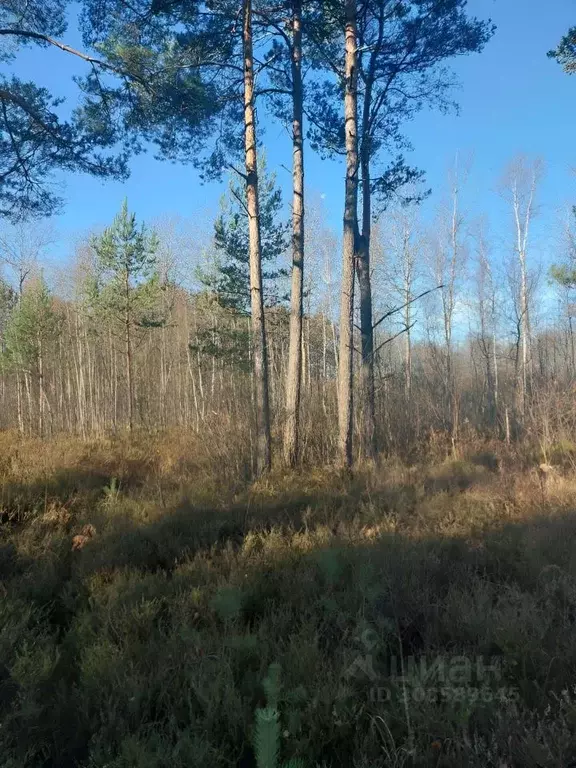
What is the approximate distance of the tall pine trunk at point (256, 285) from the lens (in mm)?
7520

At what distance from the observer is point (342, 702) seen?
2365 mm

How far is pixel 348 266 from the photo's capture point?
298 inches

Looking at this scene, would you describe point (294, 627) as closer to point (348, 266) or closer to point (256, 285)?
point (256, 285)

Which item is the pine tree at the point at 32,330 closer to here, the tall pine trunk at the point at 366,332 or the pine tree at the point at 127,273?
the pine tree at the point at 127,273

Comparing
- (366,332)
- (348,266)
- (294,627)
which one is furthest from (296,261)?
(294,627)

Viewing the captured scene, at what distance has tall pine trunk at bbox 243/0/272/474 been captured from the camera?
24.7 feet

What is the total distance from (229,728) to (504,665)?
1483 millimetres

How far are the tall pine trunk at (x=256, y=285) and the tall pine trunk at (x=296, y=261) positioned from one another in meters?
0.48

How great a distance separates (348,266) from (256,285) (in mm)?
1427

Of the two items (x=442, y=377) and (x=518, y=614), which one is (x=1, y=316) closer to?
(x=442, y=377)

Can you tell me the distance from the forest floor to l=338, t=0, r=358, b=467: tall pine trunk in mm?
1533

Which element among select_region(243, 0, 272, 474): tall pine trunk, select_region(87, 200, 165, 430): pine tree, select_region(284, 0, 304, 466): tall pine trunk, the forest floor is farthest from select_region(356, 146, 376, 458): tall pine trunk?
select_region(87, 200, 165, 430): pine tree

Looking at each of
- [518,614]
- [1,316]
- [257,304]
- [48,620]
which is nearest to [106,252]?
[257,304]

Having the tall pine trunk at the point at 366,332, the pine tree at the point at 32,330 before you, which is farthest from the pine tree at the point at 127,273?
the tall pine trunk at the point at 366,332
